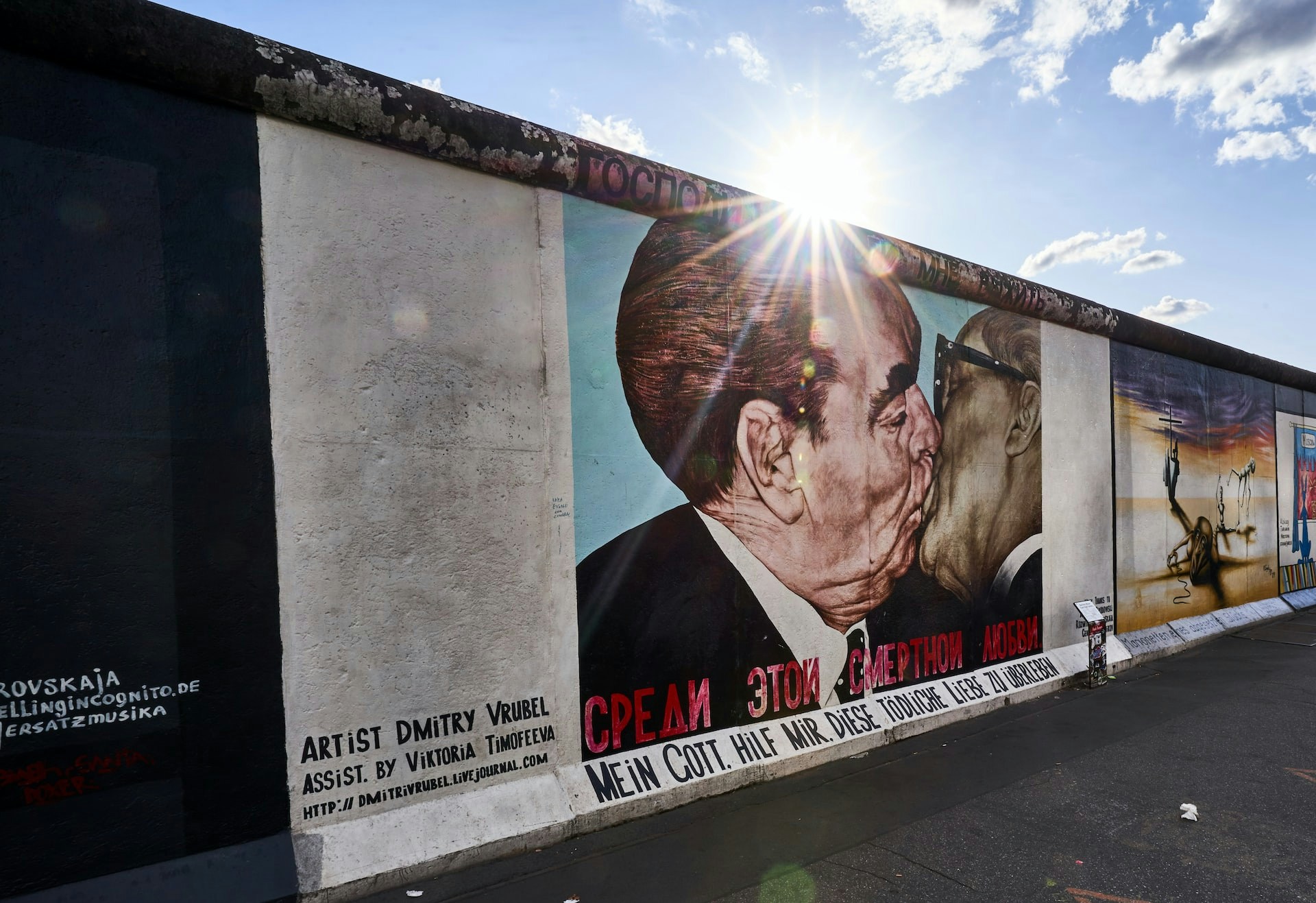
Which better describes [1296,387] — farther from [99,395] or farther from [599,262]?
[99,395]

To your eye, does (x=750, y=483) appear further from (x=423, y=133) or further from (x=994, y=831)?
(x=423, y=133)

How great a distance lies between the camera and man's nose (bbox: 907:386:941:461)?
7.66 m

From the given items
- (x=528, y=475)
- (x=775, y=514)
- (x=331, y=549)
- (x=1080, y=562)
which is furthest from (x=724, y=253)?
(x=1080, y=562)

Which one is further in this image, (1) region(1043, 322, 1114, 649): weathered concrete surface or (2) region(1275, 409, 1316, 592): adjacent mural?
(2) region(1275, 409, 1316, 592): adjacent mural

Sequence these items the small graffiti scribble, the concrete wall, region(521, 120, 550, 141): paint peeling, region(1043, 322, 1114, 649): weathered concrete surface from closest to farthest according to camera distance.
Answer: the small graffiti scribble → the concrete wall → region(521, 120, 550, 141): paint peeling → region(1043, 322, 1114, 649): weathered concrete surface

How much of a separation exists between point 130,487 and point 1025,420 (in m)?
8.69

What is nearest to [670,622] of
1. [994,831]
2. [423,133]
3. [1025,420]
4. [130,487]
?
[994,831]

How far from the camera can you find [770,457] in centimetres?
642

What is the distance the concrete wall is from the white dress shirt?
3 cm

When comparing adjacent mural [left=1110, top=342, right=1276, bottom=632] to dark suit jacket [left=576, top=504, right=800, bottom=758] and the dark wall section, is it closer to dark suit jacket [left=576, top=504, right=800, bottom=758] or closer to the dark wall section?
dark suit jacket [left=576, top=504, right=800, bottom=758]

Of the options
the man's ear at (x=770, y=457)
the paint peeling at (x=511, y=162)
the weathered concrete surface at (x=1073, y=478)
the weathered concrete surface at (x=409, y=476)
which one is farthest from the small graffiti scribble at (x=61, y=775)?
the weathered concrete surface at (x=1073, y=478)

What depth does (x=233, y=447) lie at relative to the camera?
3.99 metres

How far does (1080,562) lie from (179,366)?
393 inches

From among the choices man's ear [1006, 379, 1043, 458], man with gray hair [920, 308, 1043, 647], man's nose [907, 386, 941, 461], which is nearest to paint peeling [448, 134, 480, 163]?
man's nose [907, 386, 941, 461]
